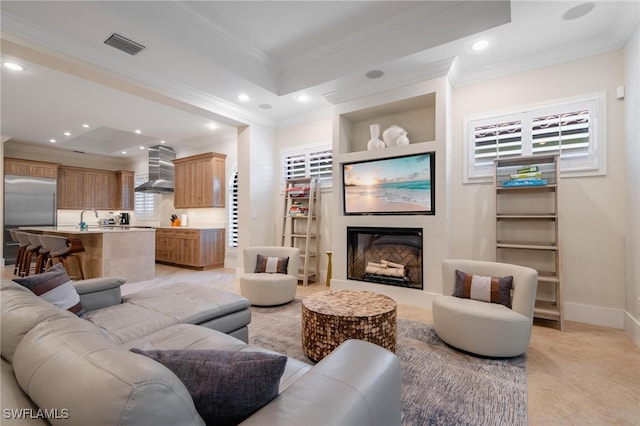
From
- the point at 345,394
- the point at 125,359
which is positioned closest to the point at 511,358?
the point at 345,394

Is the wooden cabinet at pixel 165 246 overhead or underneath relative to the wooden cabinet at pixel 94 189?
underneath

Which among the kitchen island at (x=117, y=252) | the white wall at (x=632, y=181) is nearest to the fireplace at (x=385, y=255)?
the white wall at (x=632, y=181)

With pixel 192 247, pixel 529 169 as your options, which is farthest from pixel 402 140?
pixel 192 247

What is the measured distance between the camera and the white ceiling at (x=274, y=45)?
2.72 m

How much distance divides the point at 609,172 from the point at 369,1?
3066mm

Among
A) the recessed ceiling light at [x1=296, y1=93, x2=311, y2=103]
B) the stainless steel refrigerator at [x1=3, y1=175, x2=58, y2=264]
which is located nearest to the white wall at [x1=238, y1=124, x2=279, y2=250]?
the recessed ceiling light at [x1=296, y1=93, x2=311, y2=103]

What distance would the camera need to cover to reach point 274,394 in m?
0.90

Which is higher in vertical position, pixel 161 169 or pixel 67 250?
pixel 161 169

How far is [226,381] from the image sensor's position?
0.83 metres

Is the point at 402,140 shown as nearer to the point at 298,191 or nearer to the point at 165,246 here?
the point at 298,191

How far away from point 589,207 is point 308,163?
3862 mm

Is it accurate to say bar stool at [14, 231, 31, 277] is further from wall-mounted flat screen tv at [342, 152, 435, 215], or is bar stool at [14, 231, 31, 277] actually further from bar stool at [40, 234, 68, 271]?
wall-mounted flat screen tv at [342, 152, 435, 215]

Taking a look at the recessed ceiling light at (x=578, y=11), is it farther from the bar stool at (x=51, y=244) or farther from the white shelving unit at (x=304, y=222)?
the bar stool at (x=51, y=244)

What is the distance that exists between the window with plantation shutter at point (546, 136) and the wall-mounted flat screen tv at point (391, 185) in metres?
0.56
